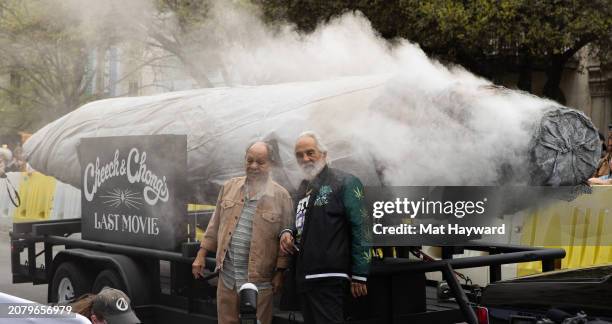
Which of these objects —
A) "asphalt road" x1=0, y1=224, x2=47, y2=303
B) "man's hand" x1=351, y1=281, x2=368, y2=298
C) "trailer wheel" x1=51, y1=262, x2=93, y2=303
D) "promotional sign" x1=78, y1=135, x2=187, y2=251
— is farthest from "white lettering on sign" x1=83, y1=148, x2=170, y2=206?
"asphalt road" x1=0, y1=224, x2=47, y2=303

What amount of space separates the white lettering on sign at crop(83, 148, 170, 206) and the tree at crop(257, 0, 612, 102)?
1081 centimetres

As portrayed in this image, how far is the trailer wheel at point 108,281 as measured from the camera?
6.38 meters

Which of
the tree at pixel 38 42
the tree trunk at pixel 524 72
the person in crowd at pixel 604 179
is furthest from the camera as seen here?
the tree trunk at pixel 524 72

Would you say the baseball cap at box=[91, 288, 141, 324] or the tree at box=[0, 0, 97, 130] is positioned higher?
the tree at box=[0, 0, 97, 130]

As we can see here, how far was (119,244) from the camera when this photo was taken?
6.58m

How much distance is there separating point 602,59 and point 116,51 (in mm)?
11767

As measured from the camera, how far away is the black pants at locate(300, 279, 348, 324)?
468 centimetres

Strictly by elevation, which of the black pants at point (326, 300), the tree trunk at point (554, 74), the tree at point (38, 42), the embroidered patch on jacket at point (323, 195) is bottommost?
the black pants at point (326, 300)

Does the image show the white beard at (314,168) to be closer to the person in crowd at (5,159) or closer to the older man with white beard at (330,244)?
the older man with white beard at (330,244)

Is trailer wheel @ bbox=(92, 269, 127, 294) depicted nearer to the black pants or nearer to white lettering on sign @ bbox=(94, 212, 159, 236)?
white lettering on sign @ bbox=(94, 212, 159, 236)

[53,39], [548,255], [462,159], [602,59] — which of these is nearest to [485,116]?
[462,159]

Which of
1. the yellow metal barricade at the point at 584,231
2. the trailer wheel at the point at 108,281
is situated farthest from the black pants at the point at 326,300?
the yellow metal barricade at the point at 584,231

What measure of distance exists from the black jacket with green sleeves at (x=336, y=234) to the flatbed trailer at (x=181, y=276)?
1.00 ft

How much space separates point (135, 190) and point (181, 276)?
2.39 feet
